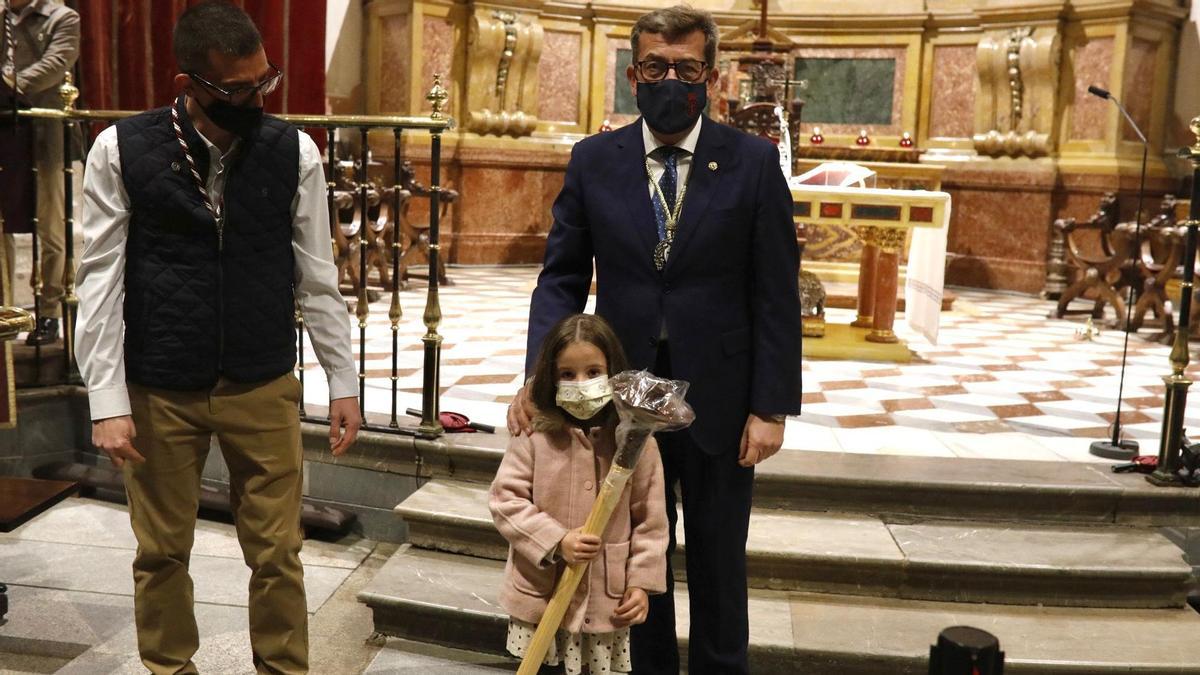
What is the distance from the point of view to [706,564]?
2639mm

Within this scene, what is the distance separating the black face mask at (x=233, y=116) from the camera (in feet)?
8.08

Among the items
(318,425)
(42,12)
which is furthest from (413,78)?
(318,425)

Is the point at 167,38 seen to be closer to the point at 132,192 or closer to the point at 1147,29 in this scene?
the point at 132,192

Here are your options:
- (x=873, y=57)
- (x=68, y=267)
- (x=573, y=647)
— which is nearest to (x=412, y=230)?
(x=68, y=267)

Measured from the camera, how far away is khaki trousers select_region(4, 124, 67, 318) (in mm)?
5719

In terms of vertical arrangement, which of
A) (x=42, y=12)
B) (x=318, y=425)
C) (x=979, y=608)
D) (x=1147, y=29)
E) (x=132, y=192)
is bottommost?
(x=979, y=608)

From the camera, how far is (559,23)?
11.4m

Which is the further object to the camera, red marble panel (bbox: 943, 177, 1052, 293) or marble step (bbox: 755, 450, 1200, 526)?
red marble panel (bbox: 943, 177, 1052, 293)

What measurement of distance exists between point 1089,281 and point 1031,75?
7.88ft

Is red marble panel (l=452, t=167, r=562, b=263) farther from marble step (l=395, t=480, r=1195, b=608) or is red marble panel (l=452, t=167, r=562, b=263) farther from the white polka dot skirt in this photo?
the white polka dot skirt

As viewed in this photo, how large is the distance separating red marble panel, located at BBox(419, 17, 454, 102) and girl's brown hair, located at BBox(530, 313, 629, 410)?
342 inches

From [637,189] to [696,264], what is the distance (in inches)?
8.0

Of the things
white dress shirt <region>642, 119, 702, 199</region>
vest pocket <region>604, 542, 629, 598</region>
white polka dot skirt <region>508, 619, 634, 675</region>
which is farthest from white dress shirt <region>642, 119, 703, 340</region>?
white polka dot skirt <region>508, 619, 634, 675</region>

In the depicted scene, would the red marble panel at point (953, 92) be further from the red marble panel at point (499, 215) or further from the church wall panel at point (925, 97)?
the red marble panel at point (499, 215)
